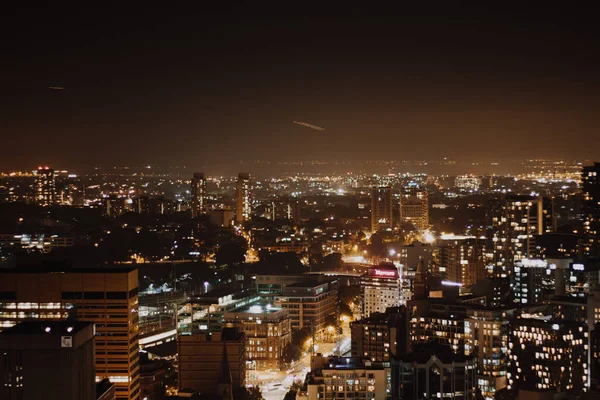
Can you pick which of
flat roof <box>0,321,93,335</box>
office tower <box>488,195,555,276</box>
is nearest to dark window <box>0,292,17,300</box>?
flat roof <box>0,321,93,335</box>

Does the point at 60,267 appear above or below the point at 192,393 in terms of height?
above

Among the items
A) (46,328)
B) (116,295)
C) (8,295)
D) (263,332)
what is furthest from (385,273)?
(46,328)

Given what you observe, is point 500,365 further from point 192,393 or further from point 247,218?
point 247,218

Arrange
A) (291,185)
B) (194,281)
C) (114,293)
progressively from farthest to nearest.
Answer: (291,185)
(194,281)
(114,293)

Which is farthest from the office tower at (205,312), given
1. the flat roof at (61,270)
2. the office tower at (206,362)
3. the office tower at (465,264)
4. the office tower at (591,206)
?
the office tower at (591,206)

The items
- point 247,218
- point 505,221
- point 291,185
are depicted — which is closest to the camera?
point 505,221

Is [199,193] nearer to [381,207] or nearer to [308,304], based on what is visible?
[381,207]

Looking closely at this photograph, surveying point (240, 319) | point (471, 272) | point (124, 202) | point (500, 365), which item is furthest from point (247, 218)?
point (500, 365)

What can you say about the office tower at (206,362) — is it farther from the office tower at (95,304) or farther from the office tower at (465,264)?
the office tower at (465,264)
